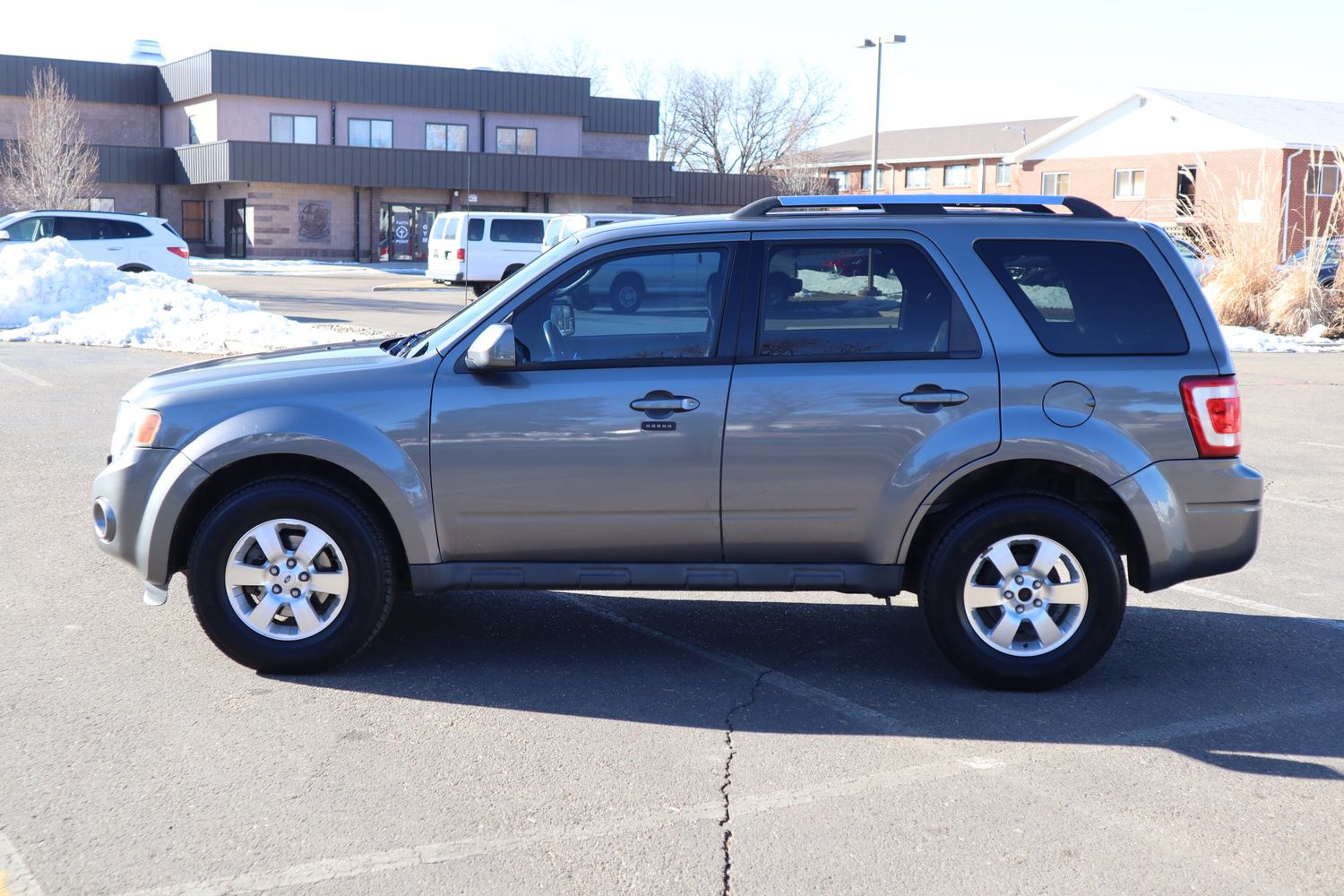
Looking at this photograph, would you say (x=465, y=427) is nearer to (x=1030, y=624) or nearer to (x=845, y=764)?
(x=845, y=764)

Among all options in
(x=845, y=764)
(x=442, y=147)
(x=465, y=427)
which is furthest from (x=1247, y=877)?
(x=442, y=147)

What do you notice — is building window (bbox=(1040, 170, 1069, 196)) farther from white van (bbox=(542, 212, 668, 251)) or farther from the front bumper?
the front bumper

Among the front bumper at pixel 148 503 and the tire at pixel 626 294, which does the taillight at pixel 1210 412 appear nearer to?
the tire at pixel 626 294

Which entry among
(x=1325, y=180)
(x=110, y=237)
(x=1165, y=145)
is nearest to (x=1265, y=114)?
(x=1165, y=145)

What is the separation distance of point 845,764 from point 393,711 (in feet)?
5.65

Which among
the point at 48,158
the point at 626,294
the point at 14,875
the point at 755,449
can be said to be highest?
the point at 48,158

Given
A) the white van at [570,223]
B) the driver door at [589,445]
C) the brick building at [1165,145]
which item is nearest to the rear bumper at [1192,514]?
the driver door at [589,445]

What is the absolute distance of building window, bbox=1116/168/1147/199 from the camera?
2160 inches

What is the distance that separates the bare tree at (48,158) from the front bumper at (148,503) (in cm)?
4570

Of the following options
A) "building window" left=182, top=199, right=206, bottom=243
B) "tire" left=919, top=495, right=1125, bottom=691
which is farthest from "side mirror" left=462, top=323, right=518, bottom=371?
"building window" left=182, top=199, right=206, bottom=243

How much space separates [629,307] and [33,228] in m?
23.5

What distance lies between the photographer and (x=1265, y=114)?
51750 mm

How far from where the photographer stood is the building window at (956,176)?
75750 millimetres

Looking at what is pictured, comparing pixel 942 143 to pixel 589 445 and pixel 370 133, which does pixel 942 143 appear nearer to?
pixel 370 133
